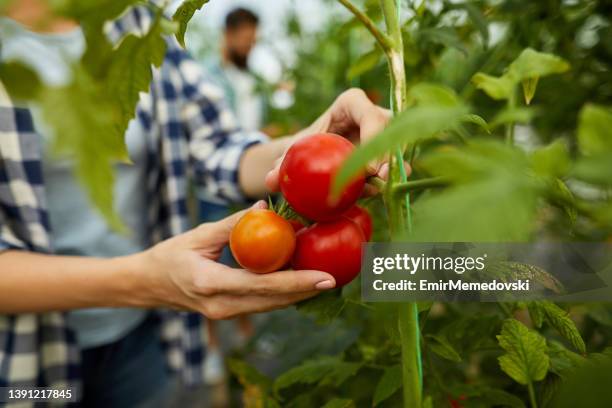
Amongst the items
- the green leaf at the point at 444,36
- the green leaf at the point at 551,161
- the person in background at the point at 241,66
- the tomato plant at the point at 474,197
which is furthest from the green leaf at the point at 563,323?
the person in background at the point at 241,66

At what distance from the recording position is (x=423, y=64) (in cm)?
80

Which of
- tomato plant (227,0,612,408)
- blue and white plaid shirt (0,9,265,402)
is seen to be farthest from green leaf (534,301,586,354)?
blue and white plaid shirt (0,9,265,402)

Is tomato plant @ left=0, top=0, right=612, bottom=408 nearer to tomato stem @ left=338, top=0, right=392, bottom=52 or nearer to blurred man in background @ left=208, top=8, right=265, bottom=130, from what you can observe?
tomato stem @ left=338, top=0, right=392, bottom=52

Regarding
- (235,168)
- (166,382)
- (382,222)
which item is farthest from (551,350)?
(166,382)

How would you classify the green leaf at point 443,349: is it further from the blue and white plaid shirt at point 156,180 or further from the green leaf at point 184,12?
the blue and white plaid shirt at point 156,180

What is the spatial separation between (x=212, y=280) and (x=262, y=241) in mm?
103

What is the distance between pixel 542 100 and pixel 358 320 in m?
0.65

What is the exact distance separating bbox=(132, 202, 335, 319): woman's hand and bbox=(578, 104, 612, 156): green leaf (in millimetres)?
301

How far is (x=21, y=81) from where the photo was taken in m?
0.23

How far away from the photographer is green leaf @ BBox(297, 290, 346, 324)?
52 cm

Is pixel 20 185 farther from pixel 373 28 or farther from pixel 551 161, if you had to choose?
pixel 551 161

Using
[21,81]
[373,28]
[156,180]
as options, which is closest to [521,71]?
[373,28]

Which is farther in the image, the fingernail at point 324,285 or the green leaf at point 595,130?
the fingernail at point 324,285

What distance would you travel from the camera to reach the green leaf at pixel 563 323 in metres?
0.42
